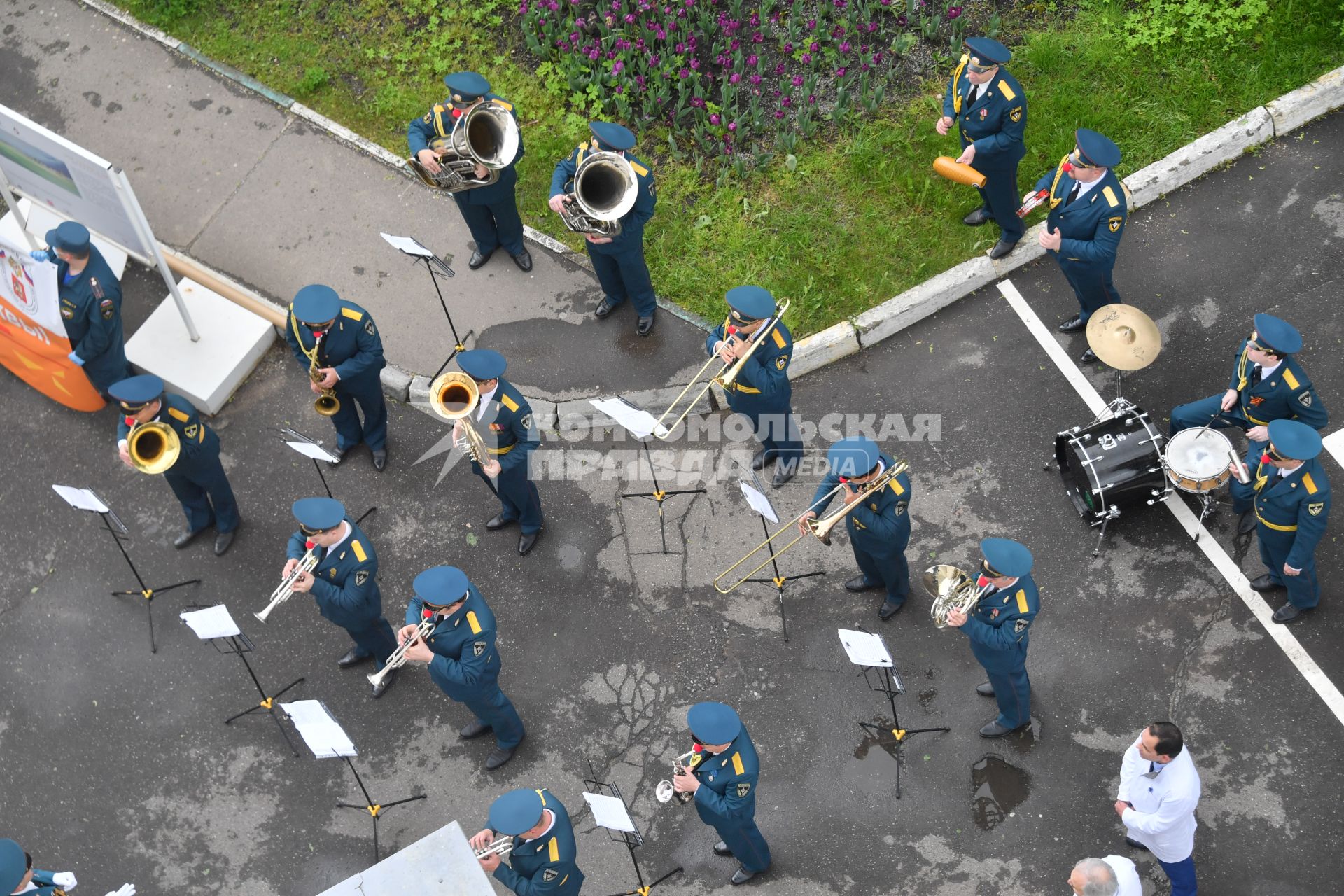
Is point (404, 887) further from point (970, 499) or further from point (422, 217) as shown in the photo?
point (422, 217)

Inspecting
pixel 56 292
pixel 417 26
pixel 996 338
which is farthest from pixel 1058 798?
pixel 417 26

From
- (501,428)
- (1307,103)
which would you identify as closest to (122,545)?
(501,428)

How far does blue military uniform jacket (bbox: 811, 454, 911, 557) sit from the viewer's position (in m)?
8.27

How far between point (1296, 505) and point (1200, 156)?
3843mm

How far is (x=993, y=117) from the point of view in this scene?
995 cm

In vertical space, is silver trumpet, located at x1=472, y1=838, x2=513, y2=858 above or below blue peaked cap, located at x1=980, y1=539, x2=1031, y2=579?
Answer: below

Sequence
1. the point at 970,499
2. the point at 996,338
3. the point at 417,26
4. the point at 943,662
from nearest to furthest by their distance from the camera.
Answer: the point at 943,662
the point at 970,499
the point at 996,338
the point at 417,26

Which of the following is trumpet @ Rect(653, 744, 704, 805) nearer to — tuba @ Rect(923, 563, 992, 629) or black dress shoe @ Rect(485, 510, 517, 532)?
tuba @ Rect(923, 563, 992, 629)

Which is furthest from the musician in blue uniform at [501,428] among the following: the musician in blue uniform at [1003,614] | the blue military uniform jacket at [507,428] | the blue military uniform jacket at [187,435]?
the musician in blue uniform at [1003,614]

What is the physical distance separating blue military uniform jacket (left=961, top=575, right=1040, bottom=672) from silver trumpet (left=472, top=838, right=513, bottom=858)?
3052mm

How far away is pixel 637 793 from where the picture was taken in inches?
338

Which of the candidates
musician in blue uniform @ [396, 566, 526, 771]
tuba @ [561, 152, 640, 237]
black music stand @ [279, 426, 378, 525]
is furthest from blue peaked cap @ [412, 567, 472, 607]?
tuba @ [561, 152, 640, 237]

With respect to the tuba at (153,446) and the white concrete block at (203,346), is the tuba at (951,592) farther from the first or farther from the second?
the white concrete block at (203,346)

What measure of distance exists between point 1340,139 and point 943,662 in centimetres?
592
